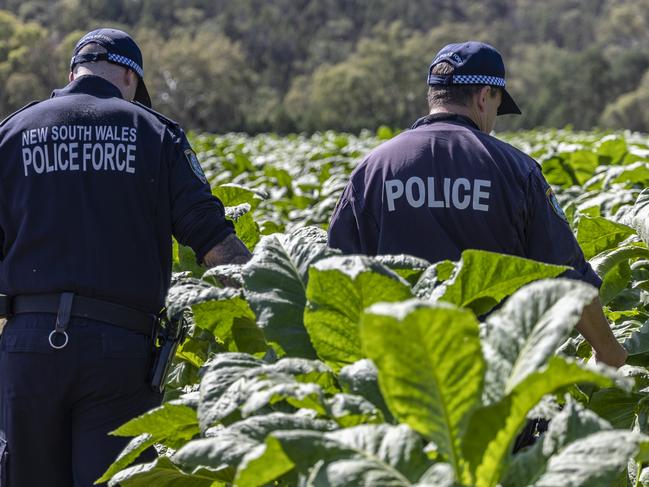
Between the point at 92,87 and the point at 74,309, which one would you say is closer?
the point at 74,309

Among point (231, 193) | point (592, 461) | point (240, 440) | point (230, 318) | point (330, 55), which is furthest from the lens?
point (330, 55)

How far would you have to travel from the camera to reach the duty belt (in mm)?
3240

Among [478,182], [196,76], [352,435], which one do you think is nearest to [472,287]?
[352,435]

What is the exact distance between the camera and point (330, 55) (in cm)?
12262

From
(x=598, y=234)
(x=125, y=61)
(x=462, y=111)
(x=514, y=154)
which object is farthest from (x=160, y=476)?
(x=598, y=234)

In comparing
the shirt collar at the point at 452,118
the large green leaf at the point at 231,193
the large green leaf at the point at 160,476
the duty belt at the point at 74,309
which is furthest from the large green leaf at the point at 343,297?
the large green leaf at the point at 231,193

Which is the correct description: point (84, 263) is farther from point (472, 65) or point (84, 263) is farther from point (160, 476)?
point (472, 65)

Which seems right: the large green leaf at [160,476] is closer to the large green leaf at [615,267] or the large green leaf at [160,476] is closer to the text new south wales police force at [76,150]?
the text new south wales police force at [76,150]

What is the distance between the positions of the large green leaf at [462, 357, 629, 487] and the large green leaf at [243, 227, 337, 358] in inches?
23.3

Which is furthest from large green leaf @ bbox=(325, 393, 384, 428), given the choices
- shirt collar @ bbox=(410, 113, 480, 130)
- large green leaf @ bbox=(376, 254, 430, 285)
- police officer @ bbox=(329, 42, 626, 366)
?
shirt collar @ bbox=(410, 113, 480, 130)

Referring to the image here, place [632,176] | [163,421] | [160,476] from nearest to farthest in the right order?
1. [163,421]
2. [160,476]
3. [632,176]

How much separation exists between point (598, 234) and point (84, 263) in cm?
188

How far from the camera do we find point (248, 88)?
90.2 metres

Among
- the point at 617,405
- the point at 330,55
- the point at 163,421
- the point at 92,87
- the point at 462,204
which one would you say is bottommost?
the point at 330,55
